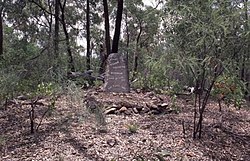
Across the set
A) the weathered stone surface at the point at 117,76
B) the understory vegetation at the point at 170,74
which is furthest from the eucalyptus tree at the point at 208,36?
the weathered stone surface at the point at 117,76

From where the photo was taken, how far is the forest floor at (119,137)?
403cm

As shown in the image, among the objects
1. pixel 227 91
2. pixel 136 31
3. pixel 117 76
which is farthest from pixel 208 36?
pixel 136 31

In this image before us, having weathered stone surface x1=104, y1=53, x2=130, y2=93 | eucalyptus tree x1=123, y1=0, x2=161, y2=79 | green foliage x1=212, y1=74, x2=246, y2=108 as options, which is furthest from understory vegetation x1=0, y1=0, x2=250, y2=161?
eucalyptus tree x1=123, y1=0, x2=161, y2=79

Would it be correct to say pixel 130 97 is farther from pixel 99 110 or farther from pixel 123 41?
pixel 123 41

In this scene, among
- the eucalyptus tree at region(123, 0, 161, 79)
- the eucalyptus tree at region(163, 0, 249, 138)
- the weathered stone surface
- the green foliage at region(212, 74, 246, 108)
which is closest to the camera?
the eucalyptus tree at region(163, 0, 249, 138)

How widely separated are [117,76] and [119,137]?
11.6 feet

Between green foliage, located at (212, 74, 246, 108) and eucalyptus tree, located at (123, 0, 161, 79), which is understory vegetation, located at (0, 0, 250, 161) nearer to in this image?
green foliage, located at (212, 74, 246, 108)

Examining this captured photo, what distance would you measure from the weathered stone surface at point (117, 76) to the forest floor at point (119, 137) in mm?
1935

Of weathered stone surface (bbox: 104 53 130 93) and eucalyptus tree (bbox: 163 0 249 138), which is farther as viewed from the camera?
weathered stone surface (bbox: 104 53 130 93)

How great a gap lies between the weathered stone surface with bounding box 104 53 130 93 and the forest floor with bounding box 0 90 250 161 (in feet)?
6.35

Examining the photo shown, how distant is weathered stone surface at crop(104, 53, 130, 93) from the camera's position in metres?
7.83

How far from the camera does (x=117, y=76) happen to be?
26.0ft

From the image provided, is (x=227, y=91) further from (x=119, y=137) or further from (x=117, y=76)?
(x=117, y=76)

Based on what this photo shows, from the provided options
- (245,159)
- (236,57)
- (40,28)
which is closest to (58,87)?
(236,57)
